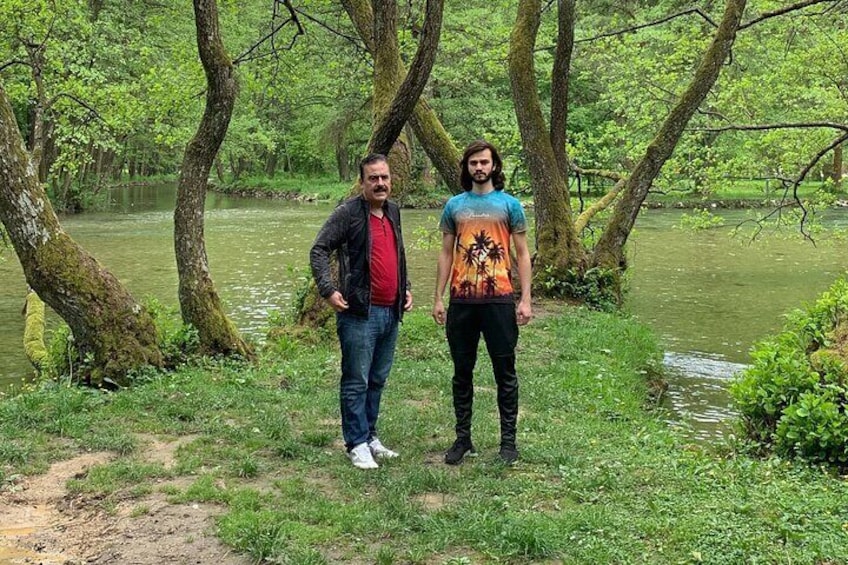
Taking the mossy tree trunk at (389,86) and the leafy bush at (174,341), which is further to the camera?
the mossy tree trunk at (389,86)

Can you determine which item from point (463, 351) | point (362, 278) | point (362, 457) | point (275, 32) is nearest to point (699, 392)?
point (463, 351)

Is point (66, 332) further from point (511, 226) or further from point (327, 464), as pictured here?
point (511, 226)

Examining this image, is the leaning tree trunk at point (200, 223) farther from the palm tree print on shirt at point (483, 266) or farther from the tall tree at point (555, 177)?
the tall tree at point (555, 177)

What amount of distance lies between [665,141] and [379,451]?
8448mm

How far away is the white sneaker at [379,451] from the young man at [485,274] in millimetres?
417

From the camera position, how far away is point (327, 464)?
527 centimetres

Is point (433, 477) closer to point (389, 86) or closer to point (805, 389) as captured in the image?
point (805, 389)

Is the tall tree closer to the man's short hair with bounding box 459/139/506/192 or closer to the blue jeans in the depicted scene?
the man's short hair with bounding box 459/139/506/192

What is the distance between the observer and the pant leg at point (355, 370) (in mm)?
5184

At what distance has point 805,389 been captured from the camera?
6.39m

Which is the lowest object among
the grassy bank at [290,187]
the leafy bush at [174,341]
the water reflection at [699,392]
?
the water reflection at [699,392]

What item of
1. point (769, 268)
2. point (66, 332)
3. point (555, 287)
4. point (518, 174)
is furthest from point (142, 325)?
point (769, 268)

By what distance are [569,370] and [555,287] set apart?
4.32 metres

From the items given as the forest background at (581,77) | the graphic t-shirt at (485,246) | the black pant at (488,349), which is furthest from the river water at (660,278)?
the graphic t-shirt at (485,246)
